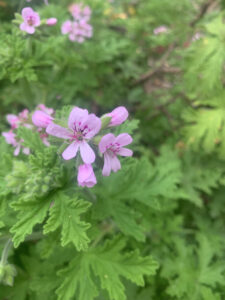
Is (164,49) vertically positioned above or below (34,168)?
above

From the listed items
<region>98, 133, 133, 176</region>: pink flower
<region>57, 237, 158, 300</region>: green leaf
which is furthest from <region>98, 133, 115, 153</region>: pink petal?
<region>57, 237, 158, 300</region>: green leaf

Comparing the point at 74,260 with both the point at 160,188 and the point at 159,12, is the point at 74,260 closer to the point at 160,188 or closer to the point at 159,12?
the point at 160,188

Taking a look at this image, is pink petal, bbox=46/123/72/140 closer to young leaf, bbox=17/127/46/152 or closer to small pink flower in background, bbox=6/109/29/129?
young leaf, bbox=17/127/46/152

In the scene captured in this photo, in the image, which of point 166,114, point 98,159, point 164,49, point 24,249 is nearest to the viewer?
point 98,159

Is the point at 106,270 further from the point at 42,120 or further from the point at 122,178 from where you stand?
the point at 42,120

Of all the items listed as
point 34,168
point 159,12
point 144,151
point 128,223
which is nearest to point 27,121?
point 34,168
